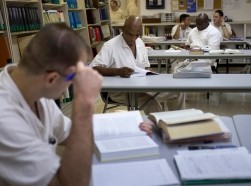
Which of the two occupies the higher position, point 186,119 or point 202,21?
point 202,21

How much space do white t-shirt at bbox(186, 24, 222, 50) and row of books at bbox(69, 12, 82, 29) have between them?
1872mm

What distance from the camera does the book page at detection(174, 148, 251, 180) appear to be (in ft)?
3.86

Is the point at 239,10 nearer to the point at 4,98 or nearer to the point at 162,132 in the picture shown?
the point at 162,132

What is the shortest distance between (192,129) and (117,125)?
13.9 inches

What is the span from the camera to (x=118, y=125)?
5.26 feet

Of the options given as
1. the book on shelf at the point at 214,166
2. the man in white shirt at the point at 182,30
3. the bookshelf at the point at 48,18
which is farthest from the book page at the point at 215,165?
the man in white shirt at the point at 182,30

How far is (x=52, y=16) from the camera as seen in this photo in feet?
14.8

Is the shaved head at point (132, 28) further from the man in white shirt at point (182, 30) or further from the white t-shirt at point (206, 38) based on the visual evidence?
the man in white shirt at point (182, 30)

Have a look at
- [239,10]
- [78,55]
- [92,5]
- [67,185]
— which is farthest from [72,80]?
[239,10]

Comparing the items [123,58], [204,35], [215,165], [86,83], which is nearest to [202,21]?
[204,35]

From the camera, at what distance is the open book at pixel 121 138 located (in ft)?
4.43

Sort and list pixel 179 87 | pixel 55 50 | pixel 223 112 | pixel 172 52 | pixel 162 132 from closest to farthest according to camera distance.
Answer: pixel 55 50
pixel 162 132
pixel 179 87
pixel 223 112
pixel 172 52

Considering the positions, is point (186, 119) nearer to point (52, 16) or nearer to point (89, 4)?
point (52, 16)

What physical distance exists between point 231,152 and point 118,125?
1.72 ft
